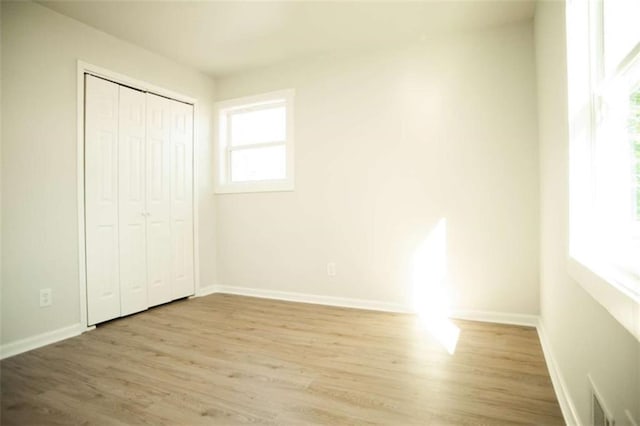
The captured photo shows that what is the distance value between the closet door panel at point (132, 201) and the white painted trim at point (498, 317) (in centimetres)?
297

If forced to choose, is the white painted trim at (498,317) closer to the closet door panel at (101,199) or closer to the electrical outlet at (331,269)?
the electrical outlet at (331,269)

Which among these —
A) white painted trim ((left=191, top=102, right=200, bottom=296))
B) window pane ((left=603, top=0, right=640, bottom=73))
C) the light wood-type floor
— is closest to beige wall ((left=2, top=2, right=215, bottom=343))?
the light wood-type floor

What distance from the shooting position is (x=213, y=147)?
4.27m

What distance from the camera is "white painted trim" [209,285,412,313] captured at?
337 centimetres

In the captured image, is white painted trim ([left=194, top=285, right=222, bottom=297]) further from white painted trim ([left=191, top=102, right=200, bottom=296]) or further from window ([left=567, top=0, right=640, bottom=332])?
window ([left=567, top=0, right=640, bottom=332])

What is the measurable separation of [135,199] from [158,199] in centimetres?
26

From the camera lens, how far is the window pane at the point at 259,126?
13.1ft

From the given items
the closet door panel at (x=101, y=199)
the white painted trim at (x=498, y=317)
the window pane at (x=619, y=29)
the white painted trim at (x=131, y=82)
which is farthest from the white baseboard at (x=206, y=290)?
the window pane at (x=619, y=29)

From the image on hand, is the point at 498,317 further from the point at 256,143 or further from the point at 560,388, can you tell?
the point at 256,143

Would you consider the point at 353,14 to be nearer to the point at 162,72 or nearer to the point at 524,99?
the point at 524,99

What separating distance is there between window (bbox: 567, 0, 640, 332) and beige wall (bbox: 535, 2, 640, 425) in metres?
0.12

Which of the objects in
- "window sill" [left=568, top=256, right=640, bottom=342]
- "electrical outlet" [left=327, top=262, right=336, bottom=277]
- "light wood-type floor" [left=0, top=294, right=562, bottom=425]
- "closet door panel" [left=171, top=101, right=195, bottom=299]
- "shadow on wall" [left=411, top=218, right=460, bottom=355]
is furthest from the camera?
"closet door panel" [left=171, top=101, right=195, bottom=299]

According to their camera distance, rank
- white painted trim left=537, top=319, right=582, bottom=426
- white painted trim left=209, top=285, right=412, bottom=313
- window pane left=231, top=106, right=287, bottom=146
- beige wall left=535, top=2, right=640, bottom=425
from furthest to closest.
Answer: window pane left=231, top=106, right=287, bottom=146 < white painted trim left=209, top=285, right=412, bottom=313 < white painted trim left=537, top=319, right=582, bottom=426 < beige wall left=535, top=2, right=640, bottom=425

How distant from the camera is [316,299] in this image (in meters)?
3.71
